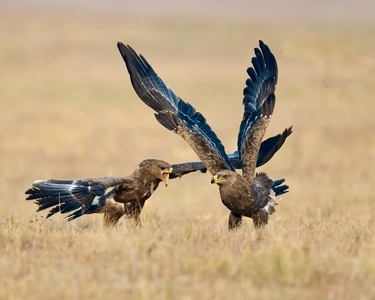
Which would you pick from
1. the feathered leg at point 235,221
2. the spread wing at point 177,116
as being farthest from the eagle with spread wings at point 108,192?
the feathered leg at point 235,221

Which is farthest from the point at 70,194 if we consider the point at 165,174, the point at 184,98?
the point at 184,98

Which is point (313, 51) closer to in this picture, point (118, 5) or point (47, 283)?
point (47, 283)

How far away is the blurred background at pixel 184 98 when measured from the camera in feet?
57.4

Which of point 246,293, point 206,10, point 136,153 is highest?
point 206,10

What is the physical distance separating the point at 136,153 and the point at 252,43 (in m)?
19.1

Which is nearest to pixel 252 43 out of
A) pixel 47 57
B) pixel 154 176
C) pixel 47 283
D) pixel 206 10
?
pixel 47 57

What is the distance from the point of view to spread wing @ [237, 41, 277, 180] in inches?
353

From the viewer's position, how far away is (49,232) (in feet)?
25.1

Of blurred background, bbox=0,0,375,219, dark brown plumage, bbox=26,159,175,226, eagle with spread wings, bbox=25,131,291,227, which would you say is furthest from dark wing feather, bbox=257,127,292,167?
blurred background, bbox=0,0,375,219

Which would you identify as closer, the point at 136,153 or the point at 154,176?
the point at 154,176

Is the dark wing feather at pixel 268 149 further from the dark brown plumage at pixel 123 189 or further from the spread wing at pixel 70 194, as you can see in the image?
the spread wing at pixel 70 194

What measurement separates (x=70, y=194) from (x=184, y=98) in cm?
1880

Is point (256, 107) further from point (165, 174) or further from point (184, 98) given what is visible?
point (184, 98)

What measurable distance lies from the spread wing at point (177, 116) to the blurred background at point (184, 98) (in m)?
1.38
